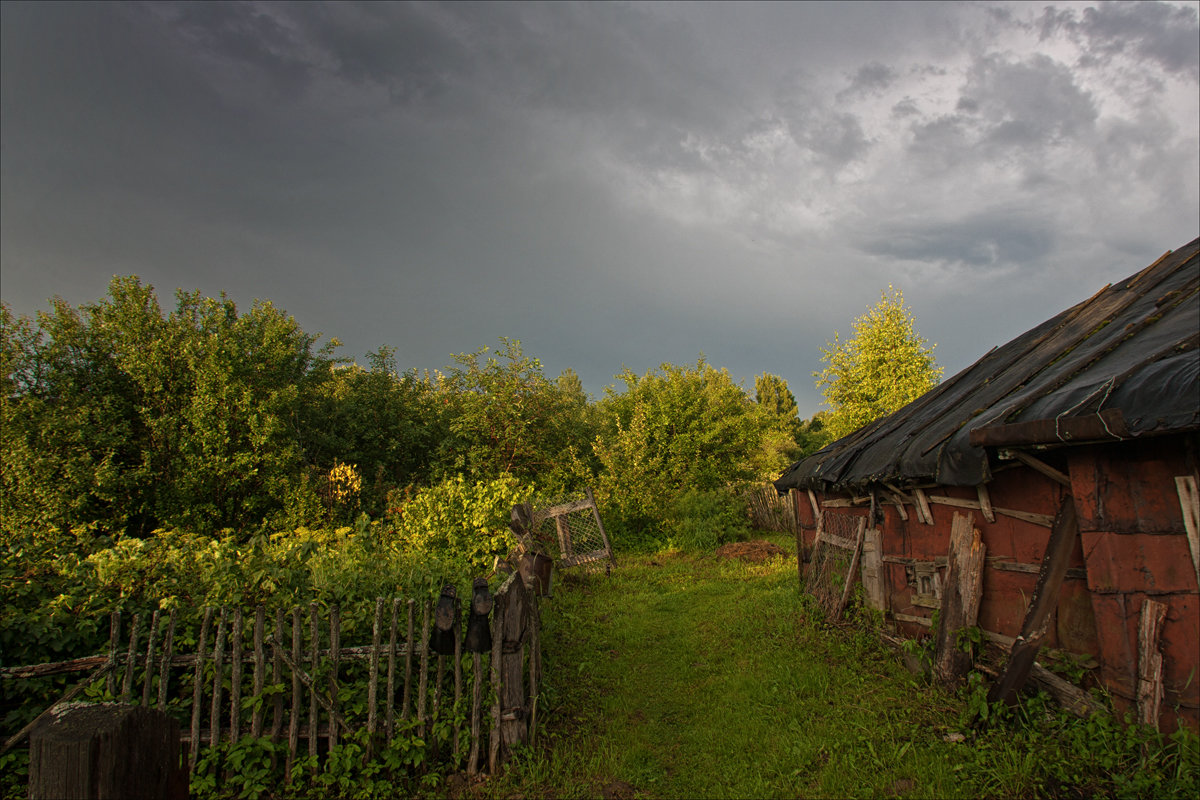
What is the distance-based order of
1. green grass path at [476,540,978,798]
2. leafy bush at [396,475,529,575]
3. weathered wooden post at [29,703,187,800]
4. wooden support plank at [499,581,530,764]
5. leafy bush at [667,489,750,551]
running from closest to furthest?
weathered wooden post at [29,703,187,800] → green grass path at [476,540,978,798] → wooden support plank at [499,581,530,764] → leafy bush at [396,475,529,575] → leafy bush at [667,489,750,551]

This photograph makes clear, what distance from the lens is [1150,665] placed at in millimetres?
4336

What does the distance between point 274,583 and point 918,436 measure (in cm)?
669

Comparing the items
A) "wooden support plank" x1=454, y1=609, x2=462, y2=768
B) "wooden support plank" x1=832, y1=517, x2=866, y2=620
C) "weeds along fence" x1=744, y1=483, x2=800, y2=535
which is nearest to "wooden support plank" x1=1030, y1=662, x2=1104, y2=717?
"wooden support plank" x1=832, y1=517, x2=866, y2=620

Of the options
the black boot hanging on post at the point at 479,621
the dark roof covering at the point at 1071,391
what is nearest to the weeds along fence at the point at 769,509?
the dark roof covering at the point at 1071,391

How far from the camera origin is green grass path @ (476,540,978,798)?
490 cm

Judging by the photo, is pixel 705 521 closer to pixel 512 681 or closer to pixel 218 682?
pixel 512 681

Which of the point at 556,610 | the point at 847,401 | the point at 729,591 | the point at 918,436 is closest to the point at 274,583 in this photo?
the point at 556,610

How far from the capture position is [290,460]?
56.7ft

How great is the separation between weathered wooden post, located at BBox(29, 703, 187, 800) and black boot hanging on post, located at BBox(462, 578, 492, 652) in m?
3.58

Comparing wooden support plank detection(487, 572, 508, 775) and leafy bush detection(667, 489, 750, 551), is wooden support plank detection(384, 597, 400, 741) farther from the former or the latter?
leafy bush detection(667, 489, 750, 551)

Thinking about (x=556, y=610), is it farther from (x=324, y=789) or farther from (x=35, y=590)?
(x=35, y=590)

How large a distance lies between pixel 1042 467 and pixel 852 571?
13.3 feet

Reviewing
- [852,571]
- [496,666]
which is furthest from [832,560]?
[496,666]

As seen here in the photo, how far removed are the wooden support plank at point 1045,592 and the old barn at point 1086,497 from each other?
0.01m
